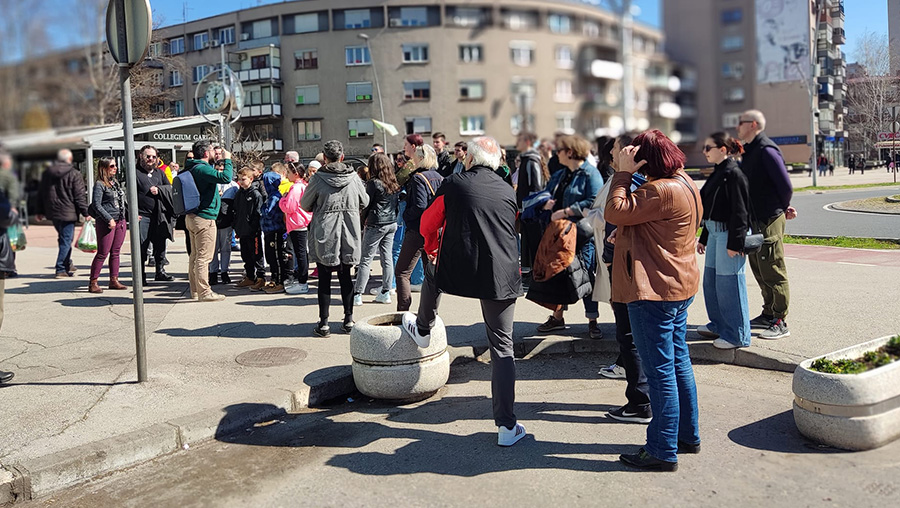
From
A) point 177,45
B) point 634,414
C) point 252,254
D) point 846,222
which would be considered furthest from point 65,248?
point 846,222

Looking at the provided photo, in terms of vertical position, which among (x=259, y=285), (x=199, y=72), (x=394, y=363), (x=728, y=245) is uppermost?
(x=199, y=72)

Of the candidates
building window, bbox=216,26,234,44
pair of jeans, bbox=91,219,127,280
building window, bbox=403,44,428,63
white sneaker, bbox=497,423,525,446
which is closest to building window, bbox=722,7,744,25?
building window, bbox=403,44,428,63

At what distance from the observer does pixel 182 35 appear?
3.55m

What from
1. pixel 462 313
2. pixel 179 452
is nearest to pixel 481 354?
pixel 462 313

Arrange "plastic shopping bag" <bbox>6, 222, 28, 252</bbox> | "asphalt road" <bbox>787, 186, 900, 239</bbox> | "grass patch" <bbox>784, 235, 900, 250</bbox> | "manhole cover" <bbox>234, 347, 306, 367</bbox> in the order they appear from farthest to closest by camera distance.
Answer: "asphalt road" <bbox>787, 186, 900, 239</bbox>
"grass patch" <bbox>784, 235, 900, 250</bbox>
"manhole cover" <bbox>234, 347, 306, 367</bbox>
"plastic shopping bag" <bbox>6, 222, 28, 252</bbox>

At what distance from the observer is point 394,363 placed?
5.61 m

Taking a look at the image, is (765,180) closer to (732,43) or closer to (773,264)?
(773,264)

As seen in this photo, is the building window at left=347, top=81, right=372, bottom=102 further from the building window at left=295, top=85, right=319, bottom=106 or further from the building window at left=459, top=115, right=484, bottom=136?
the building window at left=459, top=115, right=484, bottom=136

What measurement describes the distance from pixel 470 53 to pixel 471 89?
0.14 metres

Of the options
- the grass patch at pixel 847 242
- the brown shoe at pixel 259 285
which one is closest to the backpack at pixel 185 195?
the brown shoe at pixel 259 285

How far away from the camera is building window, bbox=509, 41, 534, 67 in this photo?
6.18ft

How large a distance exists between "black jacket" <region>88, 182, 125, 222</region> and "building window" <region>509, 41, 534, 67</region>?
9316mm

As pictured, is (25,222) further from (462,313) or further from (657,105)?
(462,313)

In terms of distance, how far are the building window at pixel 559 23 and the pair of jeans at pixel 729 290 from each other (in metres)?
5.05
